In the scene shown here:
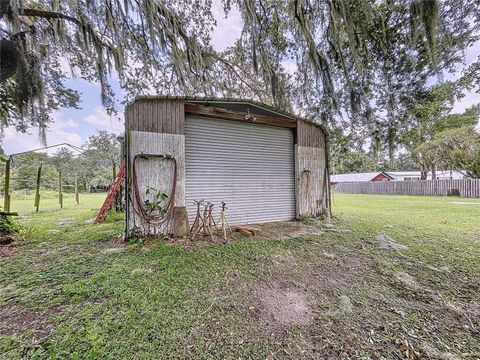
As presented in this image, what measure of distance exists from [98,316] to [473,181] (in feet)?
61.3

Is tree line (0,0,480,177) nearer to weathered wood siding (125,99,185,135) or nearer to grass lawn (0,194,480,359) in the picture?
weathered wood siding (125,99,185,135)

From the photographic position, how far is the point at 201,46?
18.6ft

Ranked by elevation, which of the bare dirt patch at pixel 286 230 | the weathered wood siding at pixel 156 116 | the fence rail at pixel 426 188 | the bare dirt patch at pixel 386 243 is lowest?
the bare dirt patch at pixel 386 243

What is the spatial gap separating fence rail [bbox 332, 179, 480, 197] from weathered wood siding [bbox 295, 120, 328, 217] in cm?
1295

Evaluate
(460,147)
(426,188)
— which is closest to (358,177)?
(426,188)

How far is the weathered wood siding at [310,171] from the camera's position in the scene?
19.8ft

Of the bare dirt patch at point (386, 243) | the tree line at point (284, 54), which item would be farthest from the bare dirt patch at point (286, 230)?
the tree line at point (284, 54)

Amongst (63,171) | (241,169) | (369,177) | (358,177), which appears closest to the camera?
(241,169)

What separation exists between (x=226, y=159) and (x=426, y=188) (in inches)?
657

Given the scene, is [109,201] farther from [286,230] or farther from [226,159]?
[286,230]

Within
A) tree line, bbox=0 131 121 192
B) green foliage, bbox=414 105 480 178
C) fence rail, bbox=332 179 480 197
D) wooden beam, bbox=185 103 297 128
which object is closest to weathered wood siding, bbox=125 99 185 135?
wooden beam, bbox=185 103 297 128

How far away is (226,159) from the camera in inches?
205

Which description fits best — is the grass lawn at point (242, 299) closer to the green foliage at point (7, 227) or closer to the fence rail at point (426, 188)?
the green foliage at point (7, 227)

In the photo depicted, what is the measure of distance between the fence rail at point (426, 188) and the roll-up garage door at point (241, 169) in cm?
1407
